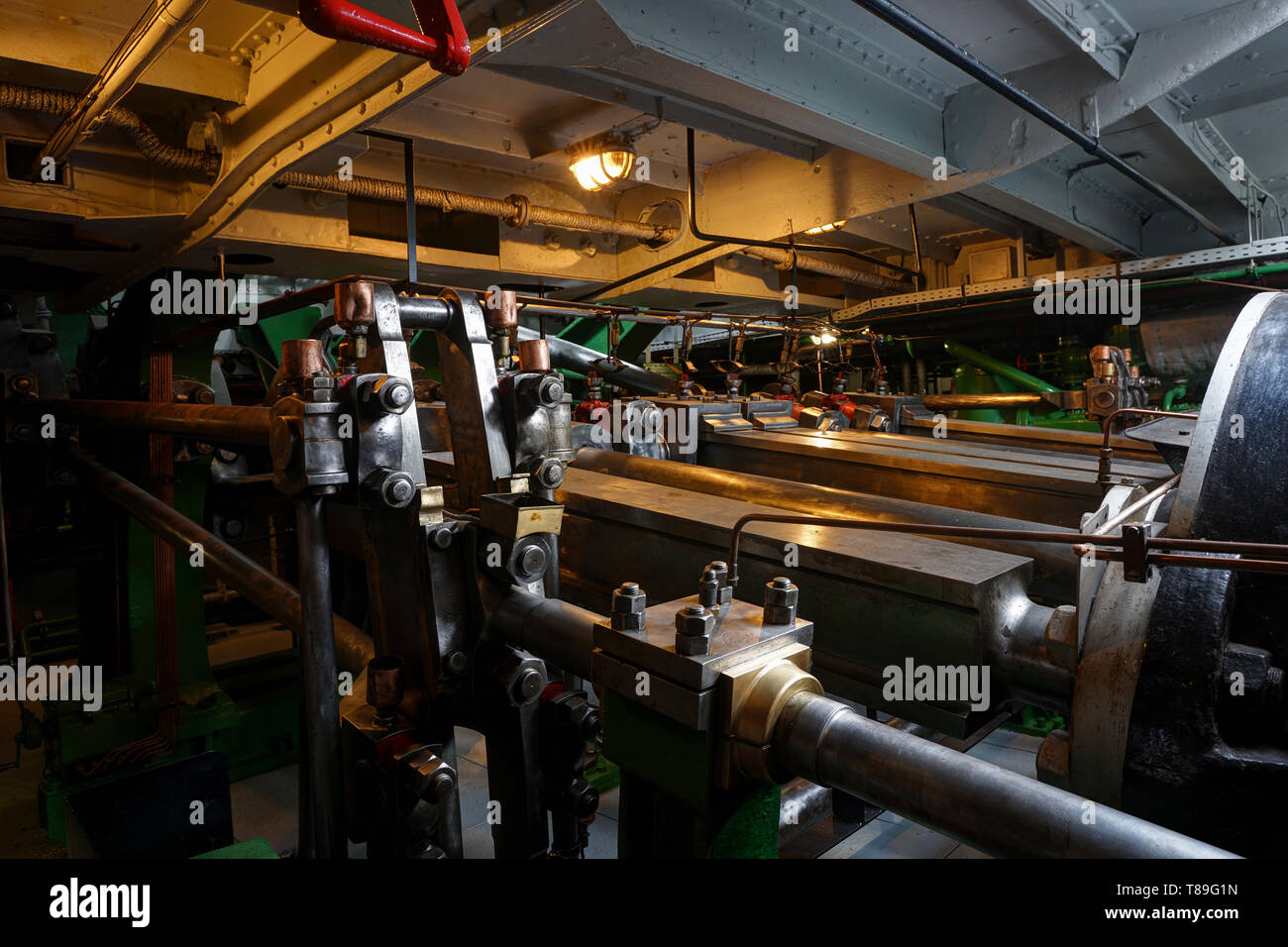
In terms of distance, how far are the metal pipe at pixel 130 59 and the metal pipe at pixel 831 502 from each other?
1585 millimetres

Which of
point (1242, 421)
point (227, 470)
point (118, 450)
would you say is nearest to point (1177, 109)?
point (1242, 421)

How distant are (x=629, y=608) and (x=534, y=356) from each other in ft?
2.09

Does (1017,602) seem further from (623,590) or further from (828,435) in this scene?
(828,435)

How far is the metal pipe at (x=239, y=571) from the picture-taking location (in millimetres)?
1438

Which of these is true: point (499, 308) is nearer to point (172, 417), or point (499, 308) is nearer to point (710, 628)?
point (710, 628)

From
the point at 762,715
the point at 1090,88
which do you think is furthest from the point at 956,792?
the point at 1090,88

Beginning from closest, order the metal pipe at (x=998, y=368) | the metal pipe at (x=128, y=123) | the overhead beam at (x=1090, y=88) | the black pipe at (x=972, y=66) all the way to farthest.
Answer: the black pipe at (x=972, y=66), the metal pipe at (x=128, y=123), the overhead beam at (x=1090, y=88), the metal pipe at (x=998, y=368)

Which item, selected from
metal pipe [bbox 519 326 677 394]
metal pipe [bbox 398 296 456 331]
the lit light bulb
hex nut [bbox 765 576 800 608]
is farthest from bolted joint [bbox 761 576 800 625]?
the lit light bulb

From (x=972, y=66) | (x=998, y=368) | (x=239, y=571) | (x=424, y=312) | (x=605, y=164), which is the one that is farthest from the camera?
(x=998, y=368)

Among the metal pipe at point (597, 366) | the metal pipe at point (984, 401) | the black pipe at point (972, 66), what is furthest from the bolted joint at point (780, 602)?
the metal pipe at point (984, 401)

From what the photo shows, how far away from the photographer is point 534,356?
1.32 metres

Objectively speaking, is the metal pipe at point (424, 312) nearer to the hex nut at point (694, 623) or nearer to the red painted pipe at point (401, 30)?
the red painted pipe at point (401, 30)

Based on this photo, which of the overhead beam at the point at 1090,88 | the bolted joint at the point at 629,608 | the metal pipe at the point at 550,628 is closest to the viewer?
the bolted joint at the point at 629,608

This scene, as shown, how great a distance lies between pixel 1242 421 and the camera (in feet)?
3.36
